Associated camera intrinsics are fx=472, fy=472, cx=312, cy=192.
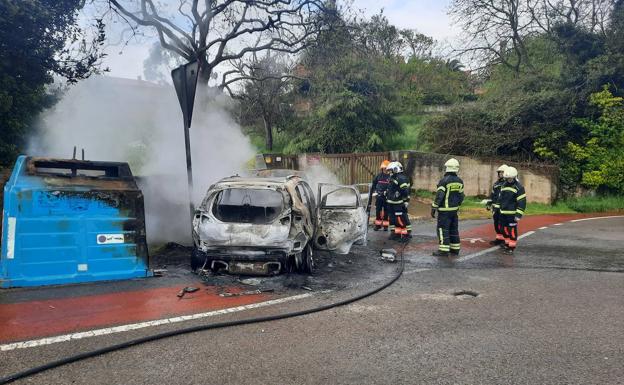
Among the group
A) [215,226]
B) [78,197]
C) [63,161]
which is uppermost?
[63,161]

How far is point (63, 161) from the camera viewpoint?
233 inches

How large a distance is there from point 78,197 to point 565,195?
57.2 ft

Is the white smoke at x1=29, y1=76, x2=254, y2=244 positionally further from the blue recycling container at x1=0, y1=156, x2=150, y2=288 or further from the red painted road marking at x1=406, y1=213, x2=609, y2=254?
the red painted road marking at x1=406, y1=213, x2=609, y2=254

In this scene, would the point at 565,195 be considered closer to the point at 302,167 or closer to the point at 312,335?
the point at 302,167

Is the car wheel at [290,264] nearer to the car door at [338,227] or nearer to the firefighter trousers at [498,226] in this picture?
the car door at [338,227]

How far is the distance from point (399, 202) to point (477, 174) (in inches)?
379

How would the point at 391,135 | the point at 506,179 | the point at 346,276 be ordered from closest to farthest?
the point at 346,276, the point at 506,179, the point at 391,135

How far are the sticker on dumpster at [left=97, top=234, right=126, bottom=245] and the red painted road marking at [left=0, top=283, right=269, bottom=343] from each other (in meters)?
0.73

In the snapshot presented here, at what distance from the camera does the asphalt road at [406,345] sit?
3463 mm

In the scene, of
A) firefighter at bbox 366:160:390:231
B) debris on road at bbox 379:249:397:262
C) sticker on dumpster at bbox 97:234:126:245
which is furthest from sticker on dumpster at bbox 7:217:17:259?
firefighter at bbox 366:160:390:231

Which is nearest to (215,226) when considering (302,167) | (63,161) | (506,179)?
(63,161)

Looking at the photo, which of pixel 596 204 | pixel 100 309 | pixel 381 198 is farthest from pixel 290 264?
pixel 596 204

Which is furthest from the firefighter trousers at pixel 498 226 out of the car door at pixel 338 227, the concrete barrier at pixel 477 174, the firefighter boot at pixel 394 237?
the concrete barrier at pixel 477 174

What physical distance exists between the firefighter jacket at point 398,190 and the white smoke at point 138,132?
11.1ft
